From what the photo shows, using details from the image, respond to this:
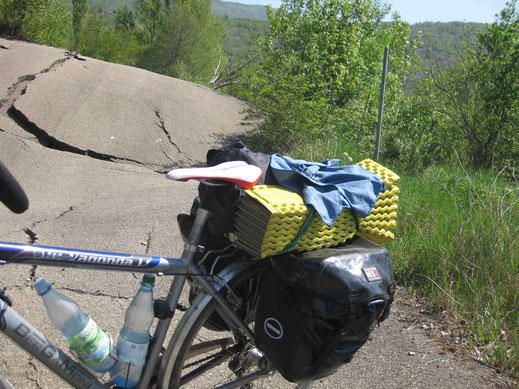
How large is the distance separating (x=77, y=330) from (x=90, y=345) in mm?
84

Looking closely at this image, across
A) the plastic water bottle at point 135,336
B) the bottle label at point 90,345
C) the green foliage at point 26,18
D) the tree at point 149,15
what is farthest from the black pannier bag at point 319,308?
the tree at point 149,15

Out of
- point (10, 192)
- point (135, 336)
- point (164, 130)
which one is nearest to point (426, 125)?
point (164, 130)

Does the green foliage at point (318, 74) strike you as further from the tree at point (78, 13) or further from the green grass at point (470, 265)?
the tree at point (78, 13)

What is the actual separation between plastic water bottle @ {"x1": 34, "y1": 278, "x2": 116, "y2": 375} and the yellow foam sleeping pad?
648mm

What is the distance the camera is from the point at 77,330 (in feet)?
6.02

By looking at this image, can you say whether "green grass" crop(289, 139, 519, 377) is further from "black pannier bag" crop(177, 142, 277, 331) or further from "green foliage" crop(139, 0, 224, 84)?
"green foliage" crop(139, 0, 224, 84)

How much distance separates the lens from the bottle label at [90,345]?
1.85 metres

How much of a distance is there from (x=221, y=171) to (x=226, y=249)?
1.29ft

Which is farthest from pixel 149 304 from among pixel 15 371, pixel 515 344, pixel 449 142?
pixel 449 142

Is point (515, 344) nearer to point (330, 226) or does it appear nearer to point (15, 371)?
point (330, 226)

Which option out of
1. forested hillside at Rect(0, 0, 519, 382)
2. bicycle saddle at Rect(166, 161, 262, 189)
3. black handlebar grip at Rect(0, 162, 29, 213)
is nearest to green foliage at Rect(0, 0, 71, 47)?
forested hillside at Rect(0, 0, 519, 382)

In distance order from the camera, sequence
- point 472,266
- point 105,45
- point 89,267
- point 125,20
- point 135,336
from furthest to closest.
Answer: point 125,20
point 105,45
point 472,266
point 135,336
point 89,267

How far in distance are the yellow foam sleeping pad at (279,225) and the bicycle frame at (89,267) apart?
200 millimetres

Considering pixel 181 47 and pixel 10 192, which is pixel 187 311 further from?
pixel 181 47
